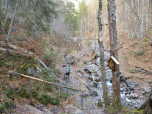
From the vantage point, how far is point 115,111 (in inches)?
178

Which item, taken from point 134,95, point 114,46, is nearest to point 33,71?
point 114,46

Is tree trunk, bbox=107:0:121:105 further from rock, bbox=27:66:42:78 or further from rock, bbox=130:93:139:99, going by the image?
rock, bbox=130:93:139:99

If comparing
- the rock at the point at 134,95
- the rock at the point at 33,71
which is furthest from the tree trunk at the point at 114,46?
the rock at the point at 134,95

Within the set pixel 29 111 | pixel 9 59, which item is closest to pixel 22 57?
pixel 9 59

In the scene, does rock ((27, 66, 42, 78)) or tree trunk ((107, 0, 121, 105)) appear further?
rock ((27, 66, 42, 78))

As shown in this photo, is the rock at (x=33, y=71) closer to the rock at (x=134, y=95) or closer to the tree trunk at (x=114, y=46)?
the tree trunk at (x=114, y=46)

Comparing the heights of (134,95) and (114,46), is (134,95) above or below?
below

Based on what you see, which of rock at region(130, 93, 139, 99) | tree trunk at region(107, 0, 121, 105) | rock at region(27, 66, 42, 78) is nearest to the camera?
tree trunk at region(107, 0, 121, 105)

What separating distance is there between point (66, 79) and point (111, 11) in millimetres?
8349

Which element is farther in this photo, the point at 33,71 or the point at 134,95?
the point at 134,95

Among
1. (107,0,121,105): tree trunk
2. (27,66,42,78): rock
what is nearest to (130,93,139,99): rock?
(107,0,121,105): tree trunk

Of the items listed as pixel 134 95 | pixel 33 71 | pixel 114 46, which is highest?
pixel 114 46

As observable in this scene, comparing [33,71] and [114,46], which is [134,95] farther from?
[33,71]

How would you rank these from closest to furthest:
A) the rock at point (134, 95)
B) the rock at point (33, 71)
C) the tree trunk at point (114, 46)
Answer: the tree trunk at point (114, 46)
the rock at point (33, 71)
the rock at point (134, 95)
